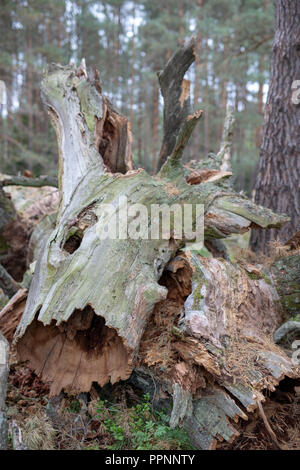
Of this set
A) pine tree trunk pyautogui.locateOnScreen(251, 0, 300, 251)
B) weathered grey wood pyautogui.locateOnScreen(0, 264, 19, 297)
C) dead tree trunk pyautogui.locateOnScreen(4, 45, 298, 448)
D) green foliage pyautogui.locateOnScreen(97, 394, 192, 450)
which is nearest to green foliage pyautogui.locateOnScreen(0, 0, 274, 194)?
pine tree trunk pyautogui.locateOnScreen(251, 0, 300, 251)

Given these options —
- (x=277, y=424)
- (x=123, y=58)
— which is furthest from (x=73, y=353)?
(x=123, y=58)

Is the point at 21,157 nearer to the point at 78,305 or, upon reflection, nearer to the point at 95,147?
the point at 95,147

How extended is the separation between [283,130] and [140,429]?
158 inches

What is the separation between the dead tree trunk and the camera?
2.30 metres

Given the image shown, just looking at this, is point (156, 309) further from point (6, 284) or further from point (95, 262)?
point (6, 284)

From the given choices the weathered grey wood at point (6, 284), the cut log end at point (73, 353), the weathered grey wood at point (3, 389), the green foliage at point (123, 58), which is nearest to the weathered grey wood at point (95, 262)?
the cut log end at point (73, 353)

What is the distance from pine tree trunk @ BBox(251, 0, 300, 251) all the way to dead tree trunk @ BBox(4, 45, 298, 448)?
1455 millimetres

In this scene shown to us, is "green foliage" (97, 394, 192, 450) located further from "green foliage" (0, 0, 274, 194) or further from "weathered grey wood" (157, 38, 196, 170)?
"green foliage" (0, 0, 274, 194)

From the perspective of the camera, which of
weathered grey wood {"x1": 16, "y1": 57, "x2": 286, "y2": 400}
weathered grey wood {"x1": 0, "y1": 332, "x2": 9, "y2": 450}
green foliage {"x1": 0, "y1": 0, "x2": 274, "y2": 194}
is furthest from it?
green foliage {"x1": 0, "y1": 0, "x2": 274, "y2": 194}

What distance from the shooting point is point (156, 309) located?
288 cm

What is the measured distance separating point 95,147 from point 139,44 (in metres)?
15.5

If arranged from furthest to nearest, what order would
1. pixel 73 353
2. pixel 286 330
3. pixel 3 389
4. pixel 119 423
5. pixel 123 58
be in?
pixel 123 58 < pixel 286 330 < pixel 73 353 < pixel 119 423 < pixel 3 389

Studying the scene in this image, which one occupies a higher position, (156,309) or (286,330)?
(156,309)

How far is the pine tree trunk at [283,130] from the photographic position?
4.63 m
